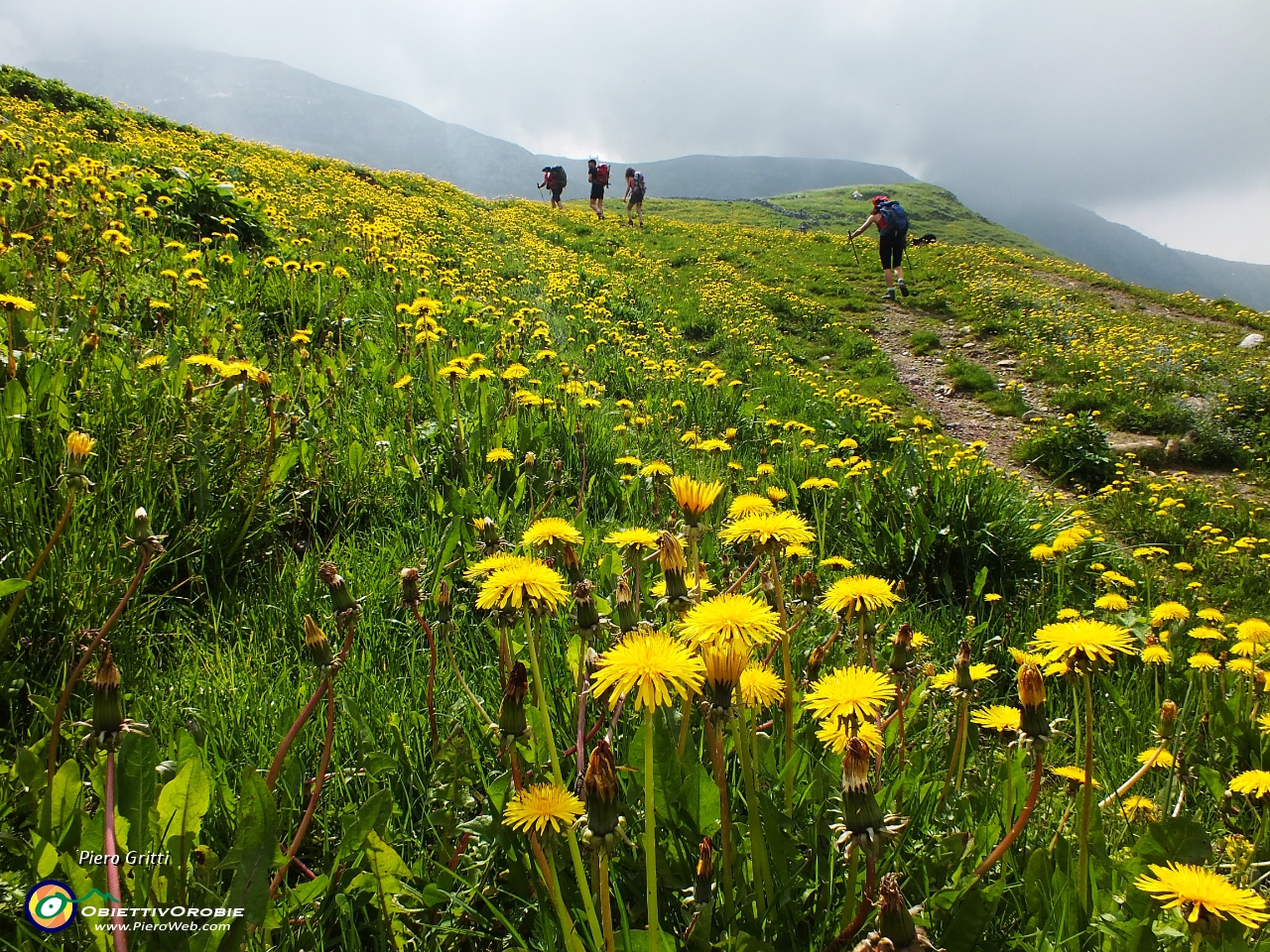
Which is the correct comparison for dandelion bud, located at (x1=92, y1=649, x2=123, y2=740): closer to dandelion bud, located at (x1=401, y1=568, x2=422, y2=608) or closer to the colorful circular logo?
the colorful circular logo

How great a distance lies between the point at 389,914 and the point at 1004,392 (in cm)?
1033

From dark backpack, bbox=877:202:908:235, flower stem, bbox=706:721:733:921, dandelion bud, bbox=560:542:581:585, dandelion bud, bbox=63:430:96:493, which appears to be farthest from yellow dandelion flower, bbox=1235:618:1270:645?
dark backpack, bbox=877:202:908:235

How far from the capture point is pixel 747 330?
11188 mm

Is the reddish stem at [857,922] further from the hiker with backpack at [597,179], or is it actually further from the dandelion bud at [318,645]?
the hiker with backpack at [597,179]

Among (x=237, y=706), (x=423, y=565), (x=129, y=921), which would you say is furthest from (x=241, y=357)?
Answer: (x=129, y=921)

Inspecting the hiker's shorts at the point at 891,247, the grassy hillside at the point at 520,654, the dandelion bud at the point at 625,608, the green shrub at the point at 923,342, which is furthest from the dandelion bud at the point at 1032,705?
the hiker's shorts at the point at 891,247

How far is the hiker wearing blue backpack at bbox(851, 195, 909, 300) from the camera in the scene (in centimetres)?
1495

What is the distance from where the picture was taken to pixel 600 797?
→ 0.84m

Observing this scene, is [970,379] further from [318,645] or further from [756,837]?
[318,645]

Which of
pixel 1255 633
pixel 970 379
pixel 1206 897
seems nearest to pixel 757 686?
pixel 1206 897

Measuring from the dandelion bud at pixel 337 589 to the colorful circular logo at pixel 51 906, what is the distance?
1.92 ft

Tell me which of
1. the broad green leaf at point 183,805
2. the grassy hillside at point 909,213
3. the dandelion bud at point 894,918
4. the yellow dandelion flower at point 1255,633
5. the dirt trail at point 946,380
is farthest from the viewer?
the grassy hillside at point 909,213

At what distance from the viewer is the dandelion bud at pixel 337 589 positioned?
132 cm

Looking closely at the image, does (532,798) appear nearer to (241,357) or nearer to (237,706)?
(237,706)
